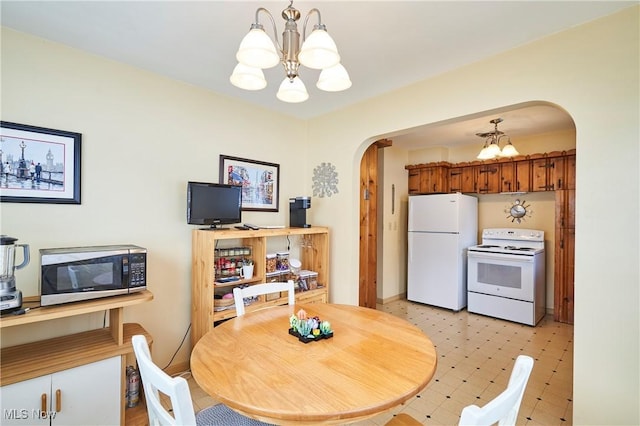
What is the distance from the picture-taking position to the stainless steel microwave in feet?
5.38

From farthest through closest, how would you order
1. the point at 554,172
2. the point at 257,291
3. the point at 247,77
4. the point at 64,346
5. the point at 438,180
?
the point at 438,180 → the point at 554,172 → the point at 257,291 → the point at 64,346 → the point at 247,77

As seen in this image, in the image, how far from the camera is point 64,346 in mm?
1831

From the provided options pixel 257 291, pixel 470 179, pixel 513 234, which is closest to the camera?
pixel 257 291

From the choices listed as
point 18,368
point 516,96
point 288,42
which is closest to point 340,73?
point 288,42

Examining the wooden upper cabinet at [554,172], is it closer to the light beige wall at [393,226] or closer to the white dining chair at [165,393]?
the light beige wall at [393,226]

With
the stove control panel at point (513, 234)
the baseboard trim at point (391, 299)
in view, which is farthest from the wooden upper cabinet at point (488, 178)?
the baseboard trim at point (391, 299)

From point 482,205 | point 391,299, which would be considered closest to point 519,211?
point 482,205

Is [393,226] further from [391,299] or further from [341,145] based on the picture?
[341,145]

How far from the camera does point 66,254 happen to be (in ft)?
5.57

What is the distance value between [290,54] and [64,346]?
2.12 metres

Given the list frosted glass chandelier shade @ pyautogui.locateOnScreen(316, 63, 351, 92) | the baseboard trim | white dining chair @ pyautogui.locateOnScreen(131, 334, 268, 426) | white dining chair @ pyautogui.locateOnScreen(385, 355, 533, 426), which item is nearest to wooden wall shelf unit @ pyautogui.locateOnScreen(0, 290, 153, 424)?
white dining chair @ pyautogui.locateOnScreen(131, 334, 268, 426)

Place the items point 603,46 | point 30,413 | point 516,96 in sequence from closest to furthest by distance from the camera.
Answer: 1. point 30,413
2. point 603,46
3. point 516,96

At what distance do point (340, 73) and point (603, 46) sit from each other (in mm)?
1506

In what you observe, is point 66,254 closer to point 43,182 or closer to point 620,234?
point 43,182
